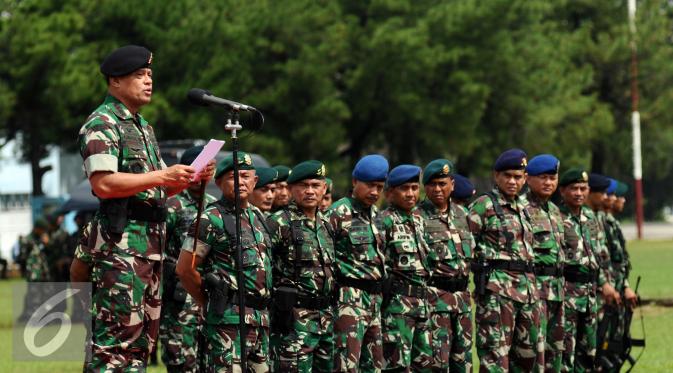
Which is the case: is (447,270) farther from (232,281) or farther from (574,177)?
(232,281)

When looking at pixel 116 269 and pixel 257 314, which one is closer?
pixel 116 269

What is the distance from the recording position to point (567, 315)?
37.5 ft

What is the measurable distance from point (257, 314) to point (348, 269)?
5.18 ft

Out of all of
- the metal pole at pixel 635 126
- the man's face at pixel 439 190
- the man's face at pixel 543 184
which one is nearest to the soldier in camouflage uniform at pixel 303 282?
the man's face at pixel 439 190

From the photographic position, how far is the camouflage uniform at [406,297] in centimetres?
979

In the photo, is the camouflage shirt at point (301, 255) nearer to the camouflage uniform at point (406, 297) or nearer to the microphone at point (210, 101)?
the camouflage uniform at point (406, 297)

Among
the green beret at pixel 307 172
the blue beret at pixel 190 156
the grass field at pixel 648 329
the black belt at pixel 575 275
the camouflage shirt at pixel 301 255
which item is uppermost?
the blue beret at pixel 190 156

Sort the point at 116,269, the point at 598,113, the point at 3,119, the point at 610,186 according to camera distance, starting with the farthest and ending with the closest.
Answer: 1. the point at 598,113
2. the point at 3,119
3. the point at 610,186
4. the point at 116,269

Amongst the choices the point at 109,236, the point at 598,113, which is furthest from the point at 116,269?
the point at 598,113

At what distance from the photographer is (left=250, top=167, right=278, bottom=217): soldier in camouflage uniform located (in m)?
9.74

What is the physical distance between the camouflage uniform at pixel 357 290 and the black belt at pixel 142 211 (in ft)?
9.70

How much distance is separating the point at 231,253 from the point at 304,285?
1.05 m

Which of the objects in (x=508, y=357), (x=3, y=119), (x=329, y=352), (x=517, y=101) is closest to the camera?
(x=329, y=352)

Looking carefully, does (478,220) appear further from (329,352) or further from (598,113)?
(598,113)
